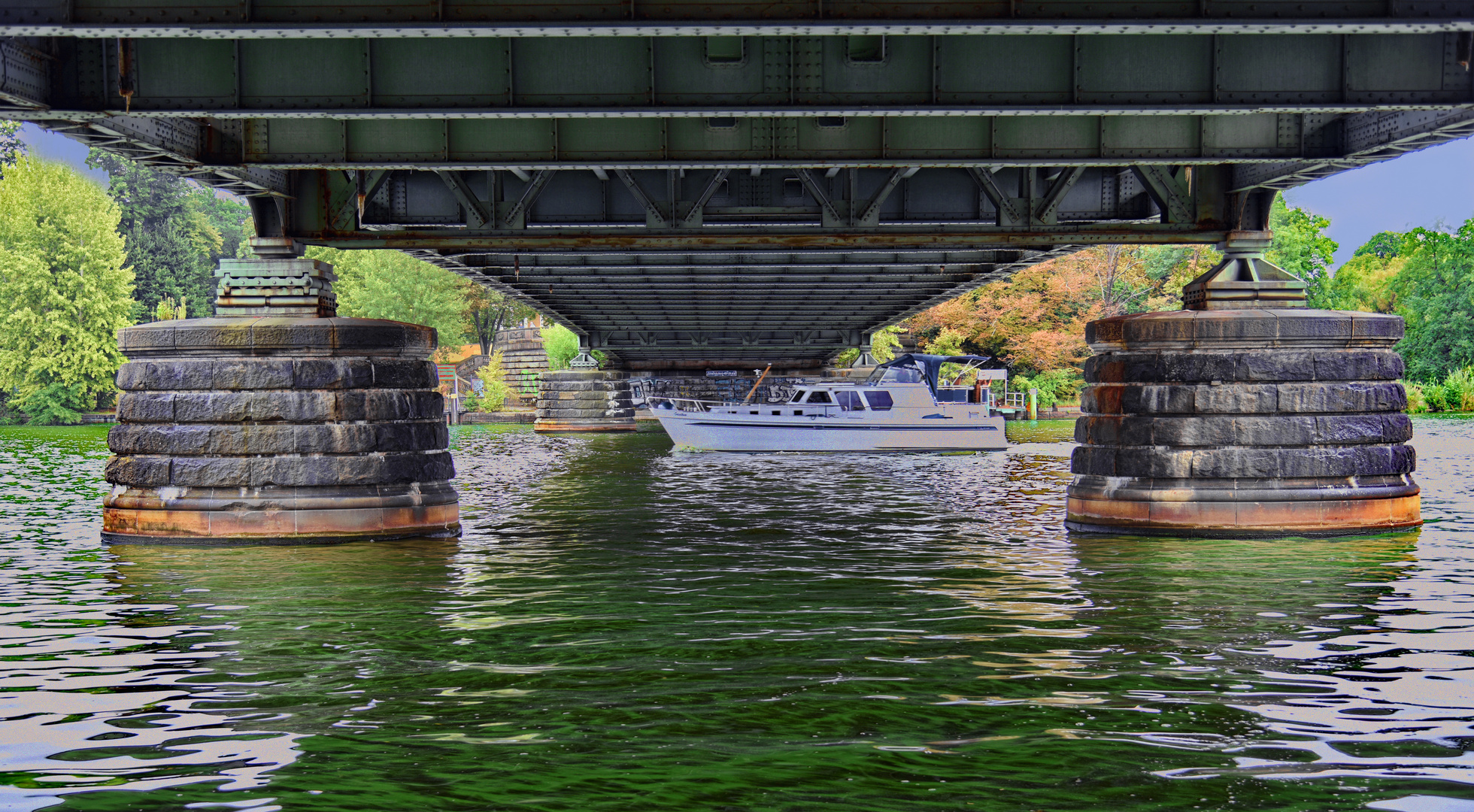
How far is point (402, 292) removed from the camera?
3748 inches

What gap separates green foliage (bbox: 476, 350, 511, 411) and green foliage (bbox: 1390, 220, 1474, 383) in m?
59.3

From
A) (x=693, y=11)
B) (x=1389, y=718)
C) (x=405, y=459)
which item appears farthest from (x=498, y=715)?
(x=405, y=459)

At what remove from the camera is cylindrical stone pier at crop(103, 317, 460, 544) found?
57.6 feet

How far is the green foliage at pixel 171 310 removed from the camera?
90506 mm

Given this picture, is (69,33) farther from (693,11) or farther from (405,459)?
(405,459)

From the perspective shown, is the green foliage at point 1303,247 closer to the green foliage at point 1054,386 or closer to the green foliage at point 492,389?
the green foliage at point 1054,386

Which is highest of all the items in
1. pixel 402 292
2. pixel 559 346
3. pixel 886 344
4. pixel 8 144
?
pixel 8 144

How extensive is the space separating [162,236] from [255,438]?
100992 millimetres

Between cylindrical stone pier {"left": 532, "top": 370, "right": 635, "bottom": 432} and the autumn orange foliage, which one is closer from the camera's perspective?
cylindrical stone pier {"left": 532, "top": 370, "right": 635, "bottom": 432}

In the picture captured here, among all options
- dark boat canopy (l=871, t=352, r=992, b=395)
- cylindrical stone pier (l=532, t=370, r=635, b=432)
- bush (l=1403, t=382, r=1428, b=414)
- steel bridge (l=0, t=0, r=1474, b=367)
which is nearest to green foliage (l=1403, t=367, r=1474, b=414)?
bush (l=1403, t=382, r=1428, b=414)

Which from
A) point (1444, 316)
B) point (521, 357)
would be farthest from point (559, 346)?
point (1444, 316)

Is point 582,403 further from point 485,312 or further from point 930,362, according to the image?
point 485,312

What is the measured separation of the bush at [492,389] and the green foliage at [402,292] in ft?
15.4

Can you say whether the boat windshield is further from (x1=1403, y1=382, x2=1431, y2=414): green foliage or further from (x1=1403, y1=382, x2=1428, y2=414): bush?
(x1=1403, y1=382, x2=1431, y2=414): green foliage
